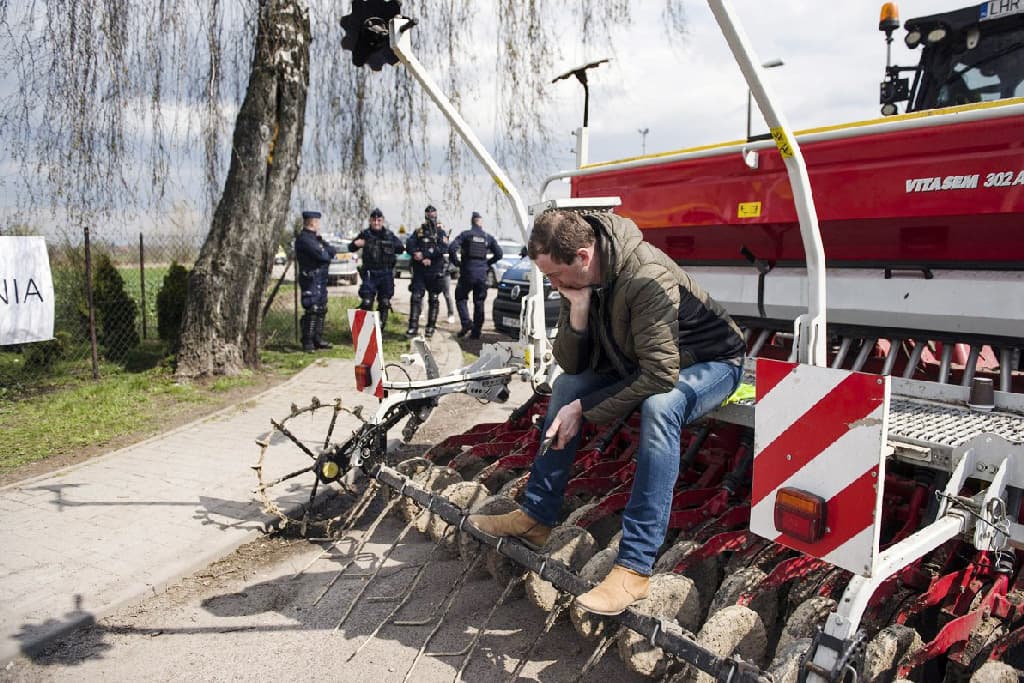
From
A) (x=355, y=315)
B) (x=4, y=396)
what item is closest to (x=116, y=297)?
(x=4, y=396)

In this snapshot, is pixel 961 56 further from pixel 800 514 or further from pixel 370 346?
pixel 370 346

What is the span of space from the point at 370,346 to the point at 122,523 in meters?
1.74

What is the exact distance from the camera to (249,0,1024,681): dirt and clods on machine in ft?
7.30

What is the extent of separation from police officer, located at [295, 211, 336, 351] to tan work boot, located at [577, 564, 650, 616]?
8231mm

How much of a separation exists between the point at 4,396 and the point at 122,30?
359 cm

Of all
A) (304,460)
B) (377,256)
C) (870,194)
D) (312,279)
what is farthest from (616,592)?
(377,256)

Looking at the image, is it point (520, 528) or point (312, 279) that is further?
point (312, 279)

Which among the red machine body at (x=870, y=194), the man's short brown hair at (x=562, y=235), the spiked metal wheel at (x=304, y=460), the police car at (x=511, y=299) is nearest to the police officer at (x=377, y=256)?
the police car at (x=511, y=299)

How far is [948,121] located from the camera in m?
2.86

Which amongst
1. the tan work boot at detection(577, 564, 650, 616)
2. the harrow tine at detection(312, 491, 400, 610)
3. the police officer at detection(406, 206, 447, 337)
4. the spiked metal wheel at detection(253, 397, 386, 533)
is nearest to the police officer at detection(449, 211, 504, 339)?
the police officer at detection(406, 206, 447, 337)

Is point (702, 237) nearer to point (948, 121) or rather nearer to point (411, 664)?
point (948, 121)

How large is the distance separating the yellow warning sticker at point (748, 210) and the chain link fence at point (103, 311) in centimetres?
604

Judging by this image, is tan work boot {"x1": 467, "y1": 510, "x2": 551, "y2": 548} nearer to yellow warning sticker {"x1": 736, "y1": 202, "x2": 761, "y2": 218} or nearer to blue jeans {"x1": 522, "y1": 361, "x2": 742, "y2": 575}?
blue jeans {"x1": 522, "y1": 361, "x2": 742, "y2": 575}

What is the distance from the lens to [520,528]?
317 centimetres
